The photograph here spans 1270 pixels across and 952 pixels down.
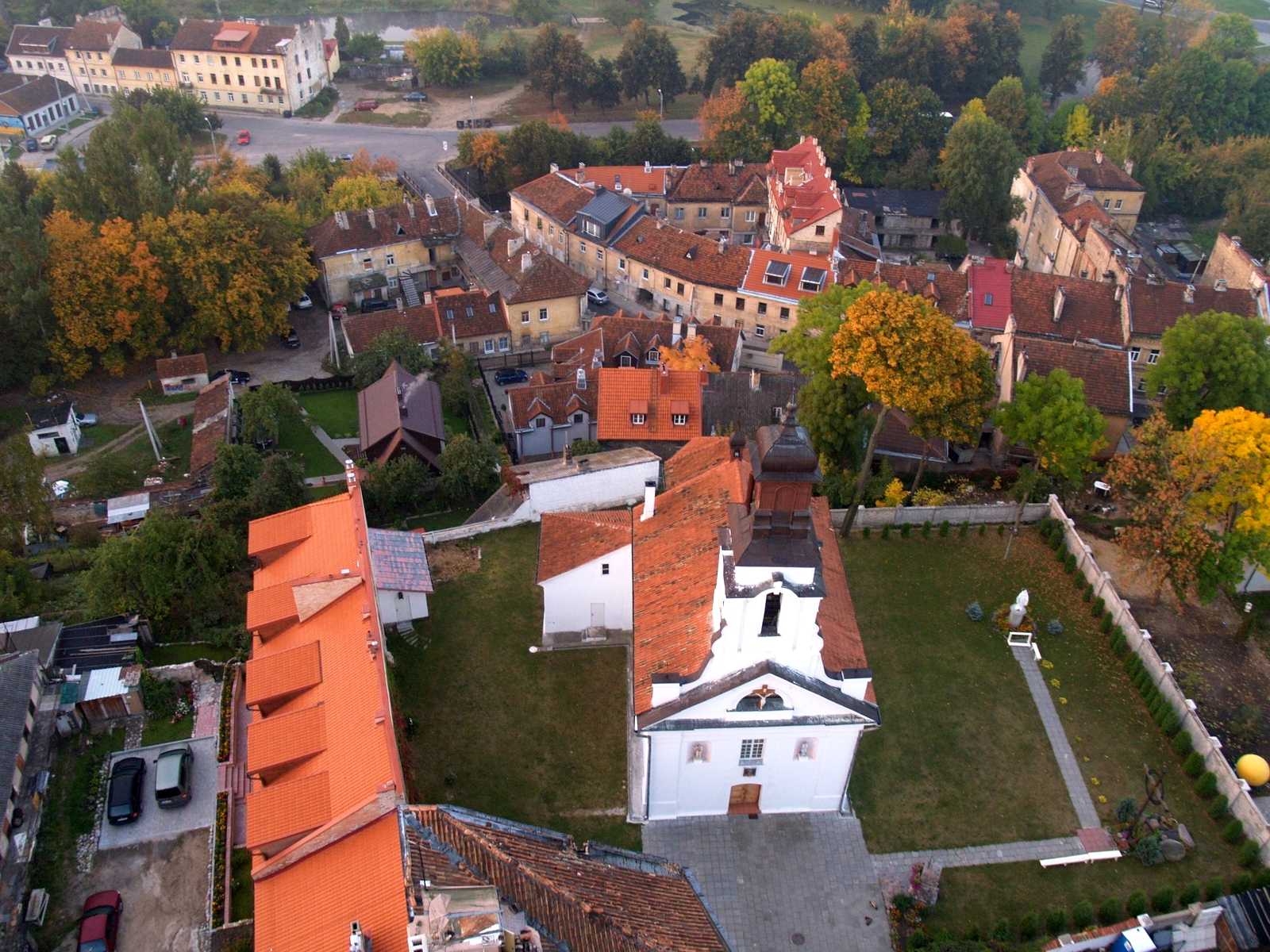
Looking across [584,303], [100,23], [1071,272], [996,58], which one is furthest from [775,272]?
[100,23]

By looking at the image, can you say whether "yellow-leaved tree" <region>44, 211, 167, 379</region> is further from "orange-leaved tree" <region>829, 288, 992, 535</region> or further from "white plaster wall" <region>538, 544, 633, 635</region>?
"orange-leaved tree" <region>829, 288, 992, 535</region>

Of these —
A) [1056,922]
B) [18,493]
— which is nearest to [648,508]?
[1056,922]

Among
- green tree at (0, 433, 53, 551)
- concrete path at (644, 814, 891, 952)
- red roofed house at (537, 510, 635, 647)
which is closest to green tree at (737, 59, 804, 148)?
red roofed house at (537, 510, 635, 647)

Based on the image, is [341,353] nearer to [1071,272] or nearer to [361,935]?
[361,935]

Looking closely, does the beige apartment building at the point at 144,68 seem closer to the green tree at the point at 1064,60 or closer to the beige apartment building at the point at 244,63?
the beige apartment building at the point at 244,63

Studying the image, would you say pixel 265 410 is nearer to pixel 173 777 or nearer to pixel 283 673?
pixel 173 777

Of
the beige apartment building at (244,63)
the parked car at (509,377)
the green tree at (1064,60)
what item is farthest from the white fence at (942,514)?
the beige apartment building at (244,63)
